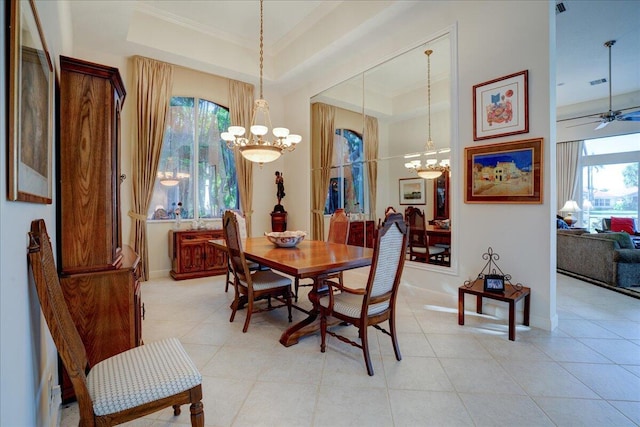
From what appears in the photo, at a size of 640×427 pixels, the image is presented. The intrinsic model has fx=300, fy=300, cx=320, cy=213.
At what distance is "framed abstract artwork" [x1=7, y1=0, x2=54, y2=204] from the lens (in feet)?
2.98

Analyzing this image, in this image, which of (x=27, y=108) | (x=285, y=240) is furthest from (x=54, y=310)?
(x=285, y=240)

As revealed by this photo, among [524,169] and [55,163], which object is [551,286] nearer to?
[524,169]

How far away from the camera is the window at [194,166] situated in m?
5.14

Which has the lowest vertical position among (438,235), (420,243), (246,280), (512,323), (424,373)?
(424,373)

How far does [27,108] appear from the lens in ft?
3.55

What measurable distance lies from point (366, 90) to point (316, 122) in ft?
4.09

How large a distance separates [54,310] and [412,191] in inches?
157

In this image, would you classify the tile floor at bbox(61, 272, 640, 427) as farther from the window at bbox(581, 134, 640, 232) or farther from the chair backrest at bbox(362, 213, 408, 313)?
the window at bbox(581, 134, 640, 232)

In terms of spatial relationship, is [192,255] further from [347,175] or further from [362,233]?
[347,175]

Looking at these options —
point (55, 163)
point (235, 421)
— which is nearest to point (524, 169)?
point (235, 421)

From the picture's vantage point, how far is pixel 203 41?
4.95 metres

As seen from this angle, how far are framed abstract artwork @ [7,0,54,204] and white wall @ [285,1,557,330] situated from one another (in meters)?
3.59

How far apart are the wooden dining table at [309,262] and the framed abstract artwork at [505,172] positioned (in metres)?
1.50

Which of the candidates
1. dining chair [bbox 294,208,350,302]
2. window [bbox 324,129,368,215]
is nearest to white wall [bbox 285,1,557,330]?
dining chair [bbox 294,208,350,302]
